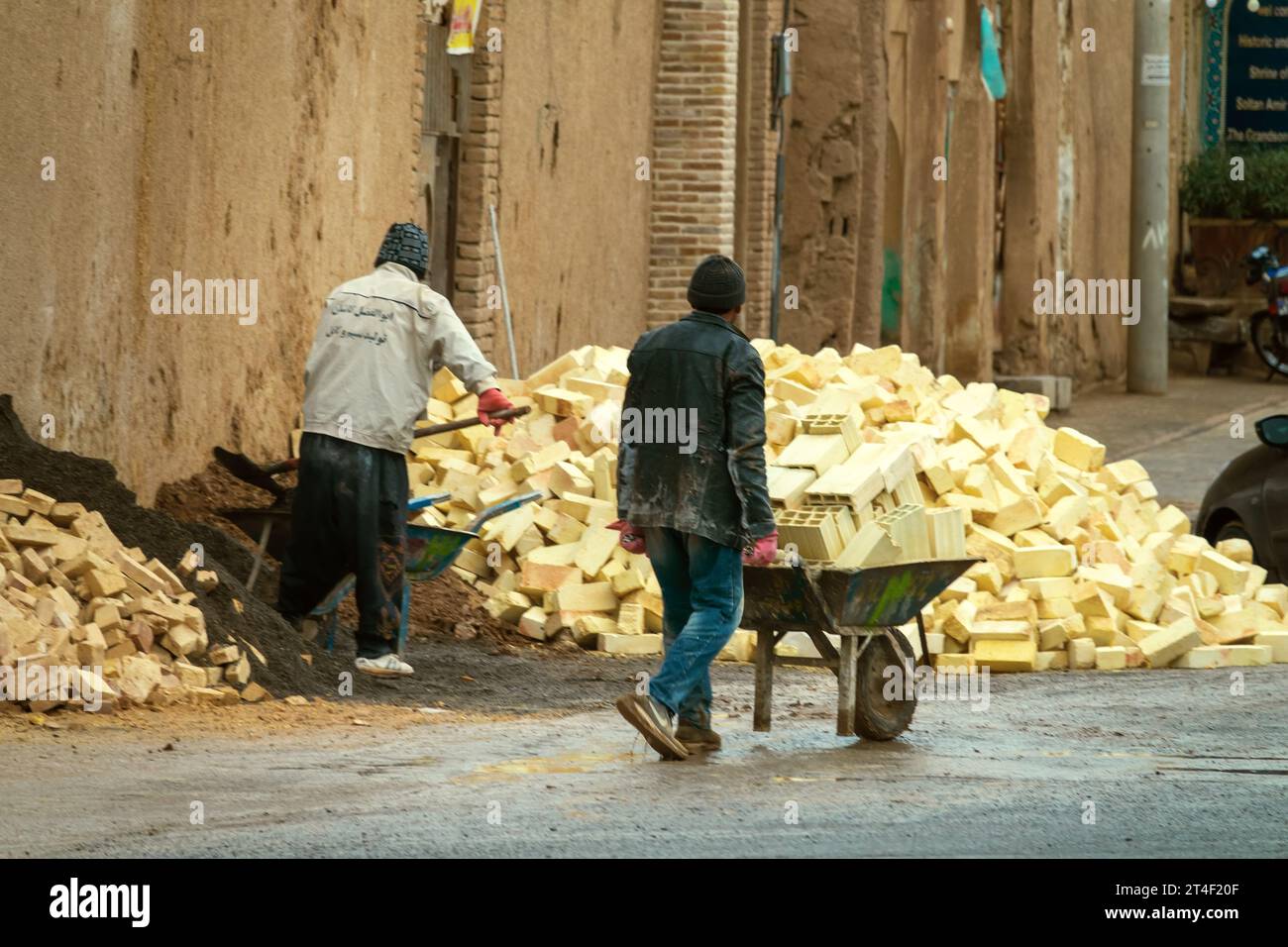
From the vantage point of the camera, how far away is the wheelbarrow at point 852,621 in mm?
7910

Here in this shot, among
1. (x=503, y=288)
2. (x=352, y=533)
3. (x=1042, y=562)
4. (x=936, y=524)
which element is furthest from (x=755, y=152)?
(x=352, y=533)

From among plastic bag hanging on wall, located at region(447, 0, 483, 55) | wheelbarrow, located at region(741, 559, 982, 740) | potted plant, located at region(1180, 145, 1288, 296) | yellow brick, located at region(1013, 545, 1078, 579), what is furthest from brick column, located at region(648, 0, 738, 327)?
potted plant, located at region(1180, 145, 1288, 296)

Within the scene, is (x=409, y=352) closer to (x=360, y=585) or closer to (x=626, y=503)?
(x=360, y=585)

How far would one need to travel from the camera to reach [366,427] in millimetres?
9078

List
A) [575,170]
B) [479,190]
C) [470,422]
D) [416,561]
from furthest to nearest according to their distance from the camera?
[575,170]
[479,190]
[416,561]
[470,422]

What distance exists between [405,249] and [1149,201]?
18711 mm

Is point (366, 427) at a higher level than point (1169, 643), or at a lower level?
higher

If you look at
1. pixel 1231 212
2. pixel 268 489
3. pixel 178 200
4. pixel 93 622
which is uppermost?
pixel 1231 212

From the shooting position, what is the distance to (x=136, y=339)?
10.3 meters

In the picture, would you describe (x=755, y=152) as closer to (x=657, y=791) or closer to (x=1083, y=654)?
(x=1083, y=654)

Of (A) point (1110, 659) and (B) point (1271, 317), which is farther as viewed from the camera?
(B) point (1271, 317)

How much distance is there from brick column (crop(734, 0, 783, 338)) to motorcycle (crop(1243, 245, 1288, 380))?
957cm

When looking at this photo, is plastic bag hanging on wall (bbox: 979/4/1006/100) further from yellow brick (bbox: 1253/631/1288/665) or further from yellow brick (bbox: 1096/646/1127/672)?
yellow brick (bbox: 1096/646/1127/672)

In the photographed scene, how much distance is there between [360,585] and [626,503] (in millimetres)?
1777
